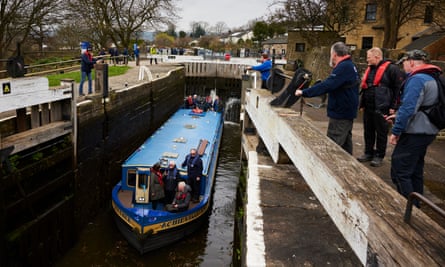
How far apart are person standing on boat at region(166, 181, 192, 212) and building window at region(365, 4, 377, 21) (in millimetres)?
25359

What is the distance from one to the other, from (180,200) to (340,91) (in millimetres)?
6380

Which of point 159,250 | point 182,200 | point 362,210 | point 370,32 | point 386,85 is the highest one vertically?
point 370,32

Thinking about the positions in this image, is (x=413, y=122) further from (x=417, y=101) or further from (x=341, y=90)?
(x=341, y=90)

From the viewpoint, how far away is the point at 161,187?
392 inches

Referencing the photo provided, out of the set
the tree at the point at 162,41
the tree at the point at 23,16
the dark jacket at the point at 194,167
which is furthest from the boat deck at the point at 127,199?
the tree at the point at 162,41

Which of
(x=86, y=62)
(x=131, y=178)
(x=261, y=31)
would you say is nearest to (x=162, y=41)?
(x=261, y=31)

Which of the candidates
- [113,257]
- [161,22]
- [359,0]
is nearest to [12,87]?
[113,257]

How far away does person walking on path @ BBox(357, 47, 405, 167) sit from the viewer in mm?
5016

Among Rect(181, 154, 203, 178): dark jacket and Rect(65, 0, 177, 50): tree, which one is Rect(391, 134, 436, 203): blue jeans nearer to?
Rect(181, 154, 203, 178): dark jacket

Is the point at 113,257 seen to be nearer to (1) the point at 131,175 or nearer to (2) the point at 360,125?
(1) the point at 131,175

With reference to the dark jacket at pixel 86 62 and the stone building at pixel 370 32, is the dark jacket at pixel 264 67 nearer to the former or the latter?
the dark jacket at pixel 86 62

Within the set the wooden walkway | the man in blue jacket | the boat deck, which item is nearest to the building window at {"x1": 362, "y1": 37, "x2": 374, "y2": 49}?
the boat deck

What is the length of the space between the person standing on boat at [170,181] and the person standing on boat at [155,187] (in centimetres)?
15

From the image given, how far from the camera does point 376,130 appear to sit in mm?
5570
